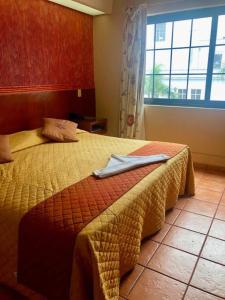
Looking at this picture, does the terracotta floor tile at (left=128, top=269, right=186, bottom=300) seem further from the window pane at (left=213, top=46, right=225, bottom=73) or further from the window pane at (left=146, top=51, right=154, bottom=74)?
the window pane at (left=146, top=51, right=154, bottom=74)

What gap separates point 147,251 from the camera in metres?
1.86

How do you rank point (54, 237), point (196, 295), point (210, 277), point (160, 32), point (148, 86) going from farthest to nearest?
1. point (148, 86)
2. point (160, 32)
3. point (210, 277)
4. point (196, 295)
5. point (54, 237)

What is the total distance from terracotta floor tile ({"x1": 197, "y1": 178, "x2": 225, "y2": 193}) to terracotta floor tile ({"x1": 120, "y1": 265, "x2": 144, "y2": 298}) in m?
1.56

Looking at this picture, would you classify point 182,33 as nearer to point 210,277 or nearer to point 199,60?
point 199,60

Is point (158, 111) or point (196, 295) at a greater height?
point (158, 111)

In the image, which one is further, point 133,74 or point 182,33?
point 133,74

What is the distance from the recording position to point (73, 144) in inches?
109

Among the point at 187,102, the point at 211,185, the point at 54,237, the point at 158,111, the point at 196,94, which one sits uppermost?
the point at 196,94

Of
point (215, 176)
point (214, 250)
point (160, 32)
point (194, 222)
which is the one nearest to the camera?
point (214, 250)

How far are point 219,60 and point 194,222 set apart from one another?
7.19 ft

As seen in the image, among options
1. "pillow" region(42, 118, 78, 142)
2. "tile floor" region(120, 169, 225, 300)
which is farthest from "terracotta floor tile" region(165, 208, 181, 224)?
"pillow" region(42, 118, 78, 142)

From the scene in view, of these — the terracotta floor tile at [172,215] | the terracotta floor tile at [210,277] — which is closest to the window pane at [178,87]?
the terracotta floor tile at [172,215]

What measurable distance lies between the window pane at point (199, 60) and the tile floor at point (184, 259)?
186 centimetres

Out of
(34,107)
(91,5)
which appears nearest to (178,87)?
(91,5)
